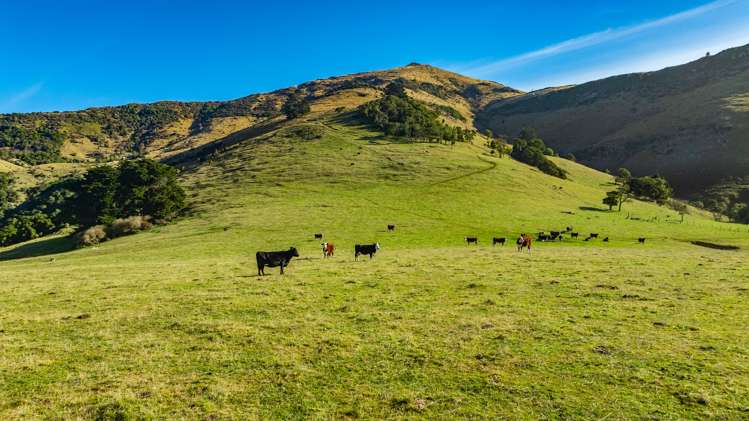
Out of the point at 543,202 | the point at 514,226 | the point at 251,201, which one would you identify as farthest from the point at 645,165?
the point at 251,201

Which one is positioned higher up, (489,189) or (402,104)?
(402,104)

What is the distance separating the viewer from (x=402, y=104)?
151875mm

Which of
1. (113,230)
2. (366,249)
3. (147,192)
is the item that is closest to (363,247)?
(366,249)

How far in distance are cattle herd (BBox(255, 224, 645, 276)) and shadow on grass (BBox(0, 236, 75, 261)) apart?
3871cm

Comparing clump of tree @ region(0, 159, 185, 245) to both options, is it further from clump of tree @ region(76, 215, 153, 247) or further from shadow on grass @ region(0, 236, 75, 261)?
shadow on grass @ region(0, 236, 75, 261)

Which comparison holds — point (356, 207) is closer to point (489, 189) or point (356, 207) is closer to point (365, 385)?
point (489, 189)

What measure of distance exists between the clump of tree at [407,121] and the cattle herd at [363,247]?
A: 7293 centimetres

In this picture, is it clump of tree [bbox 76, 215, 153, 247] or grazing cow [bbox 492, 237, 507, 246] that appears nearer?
grazing cow [bbox 492, 237, 507, 246]

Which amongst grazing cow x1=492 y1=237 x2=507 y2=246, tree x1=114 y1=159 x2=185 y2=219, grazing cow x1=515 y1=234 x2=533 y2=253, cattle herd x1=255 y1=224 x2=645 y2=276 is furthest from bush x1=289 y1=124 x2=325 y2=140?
grazing cow x1=515 y1=234 x2=533 y2=253

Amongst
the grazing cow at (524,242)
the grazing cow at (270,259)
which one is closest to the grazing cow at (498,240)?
the grazing cow at (524,242)

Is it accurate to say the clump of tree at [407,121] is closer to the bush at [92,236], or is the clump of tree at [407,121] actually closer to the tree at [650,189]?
the tree at [650,189]

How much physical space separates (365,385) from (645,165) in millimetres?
208524

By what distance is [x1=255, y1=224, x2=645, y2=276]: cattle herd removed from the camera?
27.1 meters

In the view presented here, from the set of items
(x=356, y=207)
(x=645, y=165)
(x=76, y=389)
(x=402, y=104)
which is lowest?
(x=76, y=389)
